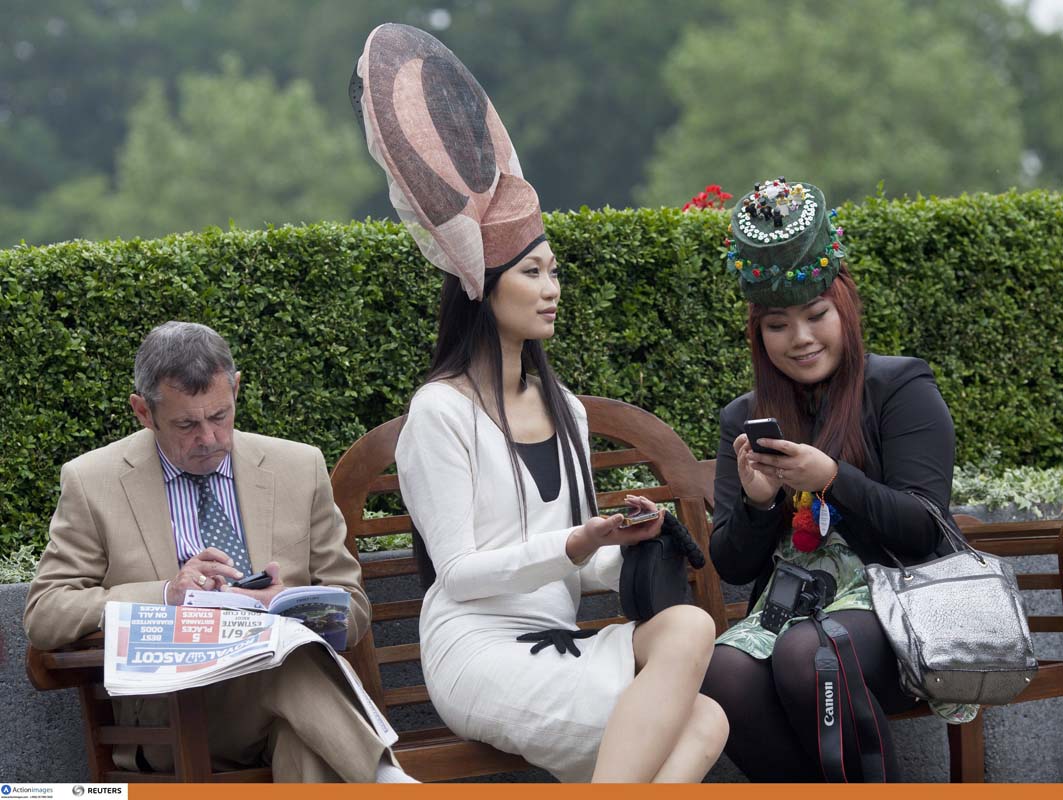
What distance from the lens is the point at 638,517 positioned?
11.5ft

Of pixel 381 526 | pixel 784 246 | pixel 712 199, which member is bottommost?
pixel 381 526

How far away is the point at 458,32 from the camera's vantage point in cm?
4856

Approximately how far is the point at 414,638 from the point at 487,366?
1.03m

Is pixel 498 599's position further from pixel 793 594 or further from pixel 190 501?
pixel 190 501

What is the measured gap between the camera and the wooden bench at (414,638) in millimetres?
3521

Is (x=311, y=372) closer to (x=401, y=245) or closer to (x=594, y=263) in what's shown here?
(x=401, y=245)

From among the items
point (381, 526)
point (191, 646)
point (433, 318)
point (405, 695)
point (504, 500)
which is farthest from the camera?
point (433, 318)

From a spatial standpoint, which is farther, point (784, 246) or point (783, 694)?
point (784, 246)

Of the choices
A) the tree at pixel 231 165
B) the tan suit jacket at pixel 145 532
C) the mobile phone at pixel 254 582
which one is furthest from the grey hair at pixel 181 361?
the tree at pixel 231 165

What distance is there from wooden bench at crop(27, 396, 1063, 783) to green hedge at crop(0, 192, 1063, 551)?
663mm

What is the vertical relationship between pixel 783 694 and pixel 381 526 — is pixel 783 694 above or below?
below

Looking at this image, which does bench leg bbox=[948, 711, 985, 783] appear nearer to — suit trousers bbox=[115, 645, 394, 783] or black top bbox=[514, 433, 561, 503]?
black top bbox=[514, 433, 561, 503]

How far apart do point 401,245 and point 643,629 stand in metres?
1.93

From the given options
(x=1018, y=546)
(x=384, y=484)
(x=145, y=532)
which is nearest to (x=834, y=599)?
Result: (x=1018, y=546)
